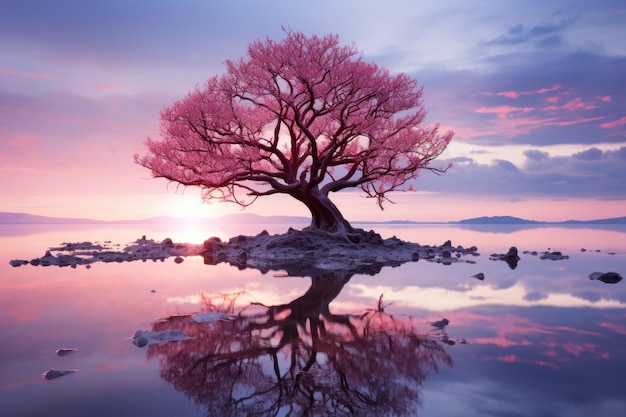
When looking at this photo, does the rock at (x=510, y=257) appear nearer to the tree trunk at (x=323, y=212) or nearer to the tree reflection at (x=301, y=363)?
the tree trunk at (x=323, y=212)

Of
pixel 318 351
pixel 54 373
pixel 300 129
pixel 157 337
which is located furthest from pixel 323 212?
pixel 54 373

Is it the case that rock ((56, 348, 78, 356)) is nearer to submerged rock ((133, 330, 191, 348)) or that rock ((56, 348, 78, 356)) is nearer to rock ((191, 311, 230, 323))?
submerged rock ((133, 330, 191, 348))

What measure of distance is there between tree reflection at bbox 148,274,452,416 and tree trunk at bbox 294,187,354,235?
15.9 meters

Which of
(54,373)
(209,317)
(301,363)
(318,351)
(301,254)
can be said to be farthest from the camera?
(301,254)

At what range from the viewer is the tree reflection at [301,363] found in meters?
4.66

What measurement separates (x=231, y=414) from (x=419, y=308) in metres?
6.33

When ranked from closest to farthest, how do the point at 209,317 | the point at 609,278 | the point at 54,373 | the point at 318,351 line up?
1. the point at 54,373
2. the point at 318,351
3. the point at 209,317
4. the point at 609,278

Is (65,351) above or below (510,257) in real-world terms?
below

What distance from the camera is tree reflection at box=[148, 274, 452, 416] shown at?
466cm

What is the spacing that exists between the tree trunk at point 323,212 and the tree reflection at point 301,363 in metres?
15.9

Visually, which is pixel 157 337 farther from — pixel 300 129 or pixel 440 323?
pixel 300 129

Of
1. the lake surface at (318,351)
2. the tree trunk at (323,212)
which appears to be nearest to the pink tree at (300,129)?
the tree trunk at (323,212)

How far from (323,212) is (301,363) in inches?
768

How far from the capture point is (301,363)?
19.2 ft
